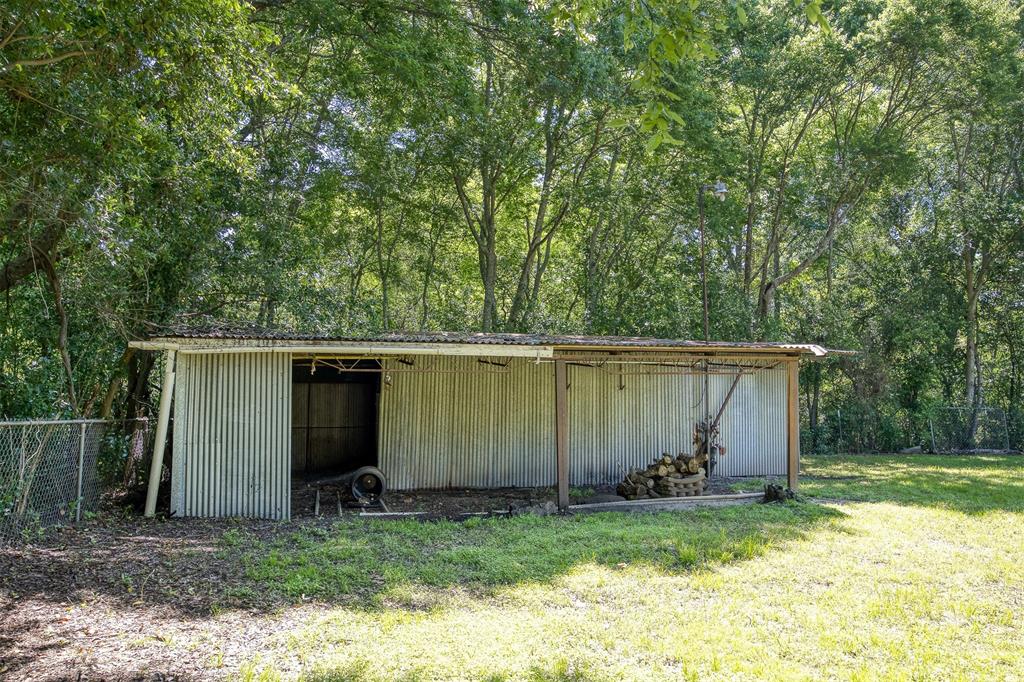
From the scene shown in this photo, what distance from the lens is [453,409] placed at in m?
11.4

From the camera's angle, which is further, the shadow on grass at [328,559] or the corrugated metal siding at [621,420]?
the corrugated metal siding at [621,420]

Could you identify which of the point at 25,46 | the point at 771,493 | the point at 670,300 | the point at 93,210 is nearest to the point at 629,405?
the point at 771,493

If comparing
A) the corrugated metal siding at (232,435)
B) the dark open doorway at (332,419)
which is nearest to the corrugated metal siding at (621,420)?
the dark open doorway at (332,419)

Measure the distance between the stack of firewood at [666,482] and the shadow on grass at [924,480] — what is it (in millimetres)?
1889

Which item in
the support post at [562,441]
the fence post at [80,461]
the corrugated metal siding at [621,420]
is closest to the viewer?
the fence post at [80,461]

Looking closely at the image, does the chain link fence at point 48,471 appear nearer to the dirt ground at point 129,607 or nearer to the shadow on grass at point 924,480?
the dirt ground at point 129,607

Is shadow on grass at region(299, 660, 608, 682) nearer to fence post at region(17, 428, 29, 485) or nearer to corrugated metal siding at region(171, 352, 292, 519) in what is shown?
fence post at region(17, 428, 29, 485)

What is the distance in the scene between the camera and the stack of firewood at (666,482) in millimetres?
10211

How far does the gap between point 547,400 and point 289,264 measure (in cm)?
487

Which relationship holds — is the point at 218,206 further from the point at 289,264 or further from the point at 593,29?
the point at 593,29

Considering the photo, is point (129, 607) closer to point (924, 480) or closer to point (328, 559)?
point (328, 559)

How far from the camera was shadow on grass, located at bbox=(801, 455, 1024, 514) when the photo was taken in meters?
10.1

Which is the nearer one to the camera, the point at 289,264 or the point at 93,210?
the point at 93,210

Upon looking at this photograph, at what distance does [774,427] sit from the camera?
1374cm
